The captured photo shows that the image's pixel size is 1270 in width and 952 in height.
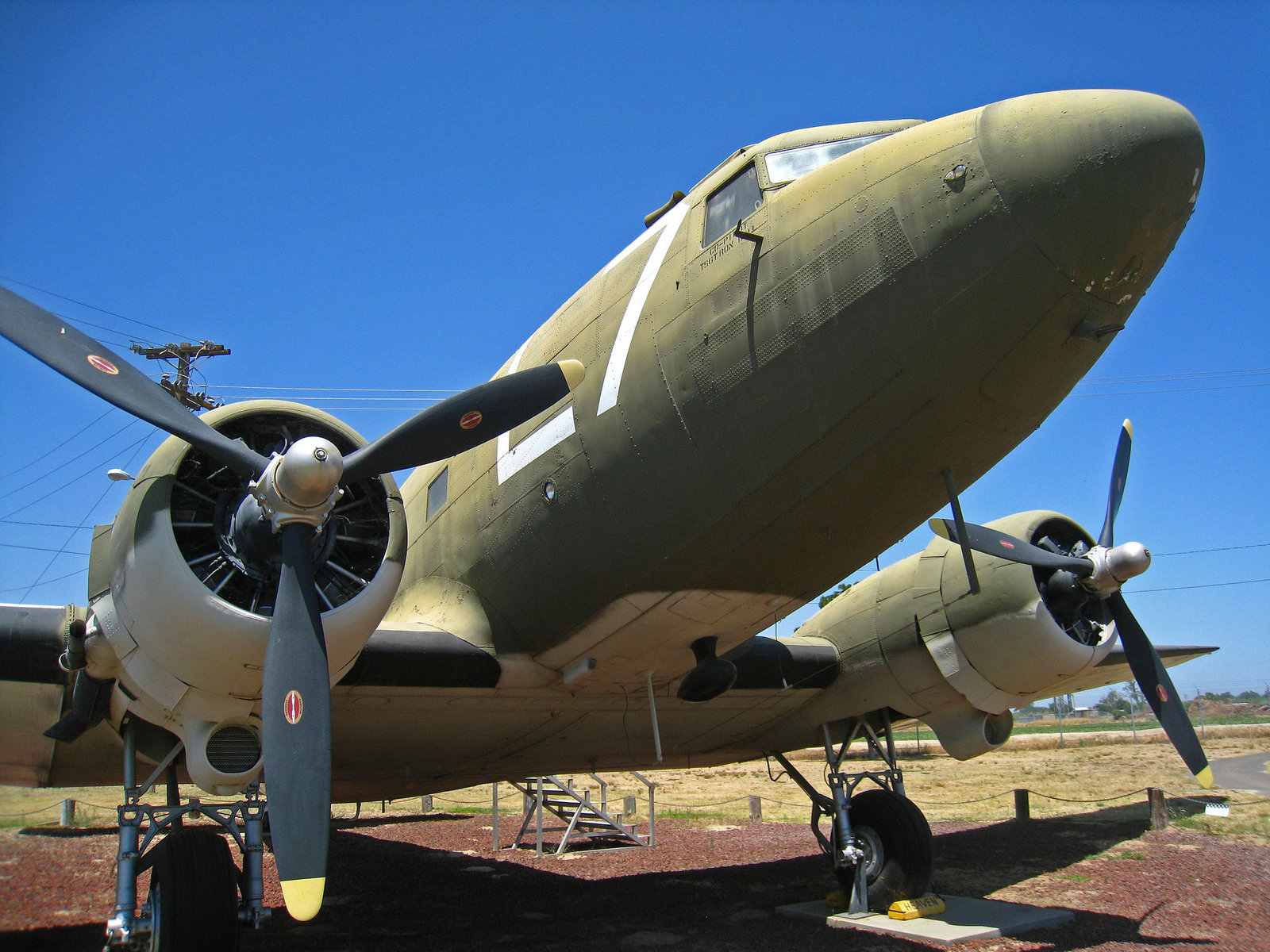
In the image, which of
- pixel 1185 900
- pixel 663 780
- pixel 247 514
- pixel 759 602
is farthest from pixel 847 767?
pixel 247 514

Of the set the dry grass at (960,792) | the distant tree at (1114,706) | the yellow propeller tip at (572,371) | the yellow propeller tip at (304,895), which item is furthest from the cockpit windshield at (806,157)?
the distant tree at (1114,706)

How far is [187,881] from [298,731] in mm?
1585

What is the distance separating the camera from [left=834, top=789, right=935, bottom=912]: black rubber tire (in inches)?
324

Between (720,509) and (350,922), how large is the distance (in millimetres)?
6622

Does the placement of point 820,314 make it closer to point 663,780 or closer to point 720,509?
point 720,509

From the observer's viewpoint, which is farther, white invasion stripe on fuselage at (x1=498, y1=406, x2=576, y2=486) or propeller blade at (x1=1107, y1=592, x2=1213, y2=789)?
propeller blade at (x1=1107, y1=592, x2=1213, y2=789)

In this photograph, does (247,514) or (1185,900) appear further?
(1185,900)

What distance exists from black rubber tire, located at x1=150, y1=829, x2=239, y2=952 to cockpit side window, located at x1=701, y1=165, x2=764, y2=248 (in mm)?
5171

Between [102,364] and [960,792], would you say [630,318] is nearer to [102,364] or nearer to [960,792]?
[102,364]

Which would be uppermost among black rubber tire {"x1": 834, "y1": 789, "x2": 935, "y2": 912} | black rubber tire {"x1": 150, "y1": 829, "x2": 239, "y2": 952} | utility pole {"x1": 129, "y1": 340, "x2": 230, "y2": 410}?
utility pole {"x1": 129, "y1": 340, "x2": 230, "y2": 410}

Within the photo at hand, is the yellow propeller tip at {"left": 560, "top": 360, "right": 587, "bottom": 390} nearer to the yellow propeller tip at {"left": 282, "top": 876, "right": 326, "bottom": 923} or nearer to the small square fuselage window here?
the small square fuselage window

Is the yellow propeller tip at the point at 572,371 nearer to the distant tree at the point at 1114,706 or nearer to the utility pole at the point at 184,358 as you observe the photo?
the utility pole at the point at 184,358

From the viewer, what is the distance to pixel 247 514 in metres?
5.48

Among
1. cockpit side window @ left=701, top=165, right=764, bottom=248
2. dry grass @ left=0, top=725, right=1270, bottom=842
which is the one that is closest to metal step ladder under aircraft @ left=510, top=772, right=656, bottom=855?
dry grass @ left=0, top=725, right=1270, bottom=842
